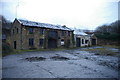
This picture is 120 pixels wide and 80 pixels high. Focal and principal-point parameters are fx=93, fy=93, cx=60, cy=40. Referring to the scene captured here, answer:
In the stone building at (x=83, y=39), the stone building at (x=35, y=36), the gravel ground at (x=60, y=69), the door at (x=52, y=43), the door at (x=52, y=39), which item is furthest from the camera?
the stone building at (x=83, y=39)

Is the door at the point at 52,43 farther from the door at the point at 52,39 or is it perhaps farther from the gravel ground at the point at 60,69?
the gravel ground at the point at 60,69

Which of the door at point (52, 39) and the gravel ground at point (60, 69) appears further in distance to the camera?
the door at point (52, 39)

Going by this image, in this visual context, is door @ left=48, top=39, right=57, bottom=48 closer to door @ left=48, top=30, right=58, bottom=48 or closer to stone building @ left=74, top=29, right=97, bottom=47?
door @ left=48, top=30, right=58, bottom=48

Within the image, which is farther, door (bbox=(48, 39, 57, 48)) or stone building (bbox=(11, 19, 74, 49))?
door (bbox=(48, 39, 57, 48))

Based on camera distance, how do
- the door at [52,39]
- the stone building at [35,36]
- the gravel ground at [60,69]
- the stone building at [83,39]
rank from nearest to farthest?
the gravel ground at [60,69]
the stone building at [35,36]
the door at [52,39]
the stone building at [83,39]

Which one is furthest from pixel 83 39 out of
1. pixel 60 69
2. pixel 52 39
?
pixel 60 69

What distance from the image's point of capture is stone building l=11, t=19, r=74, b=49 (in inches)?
756

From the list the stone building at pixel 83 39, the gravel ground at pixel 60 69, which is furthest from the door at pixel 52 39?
the gravel ground at pixel 60 69

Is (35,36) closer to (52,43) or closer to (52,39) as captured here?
(52,39)

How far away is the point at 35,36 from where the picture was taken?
20.4 m

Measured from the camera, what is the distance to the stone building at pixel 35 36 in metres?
19.2

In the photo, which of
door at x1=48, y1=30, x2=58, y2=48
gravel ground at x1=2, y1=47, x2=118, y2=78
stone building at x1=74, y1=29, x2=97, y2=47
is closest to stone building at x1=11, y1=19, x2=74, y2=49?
door at x1=48, y1=30, x2=58, y2=48

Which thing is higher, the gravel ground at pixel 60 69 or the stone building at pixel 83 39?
the stone building at pixel 83 39

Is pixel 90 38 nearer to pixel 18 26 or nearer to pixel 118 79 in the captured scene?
pixel 18 26
